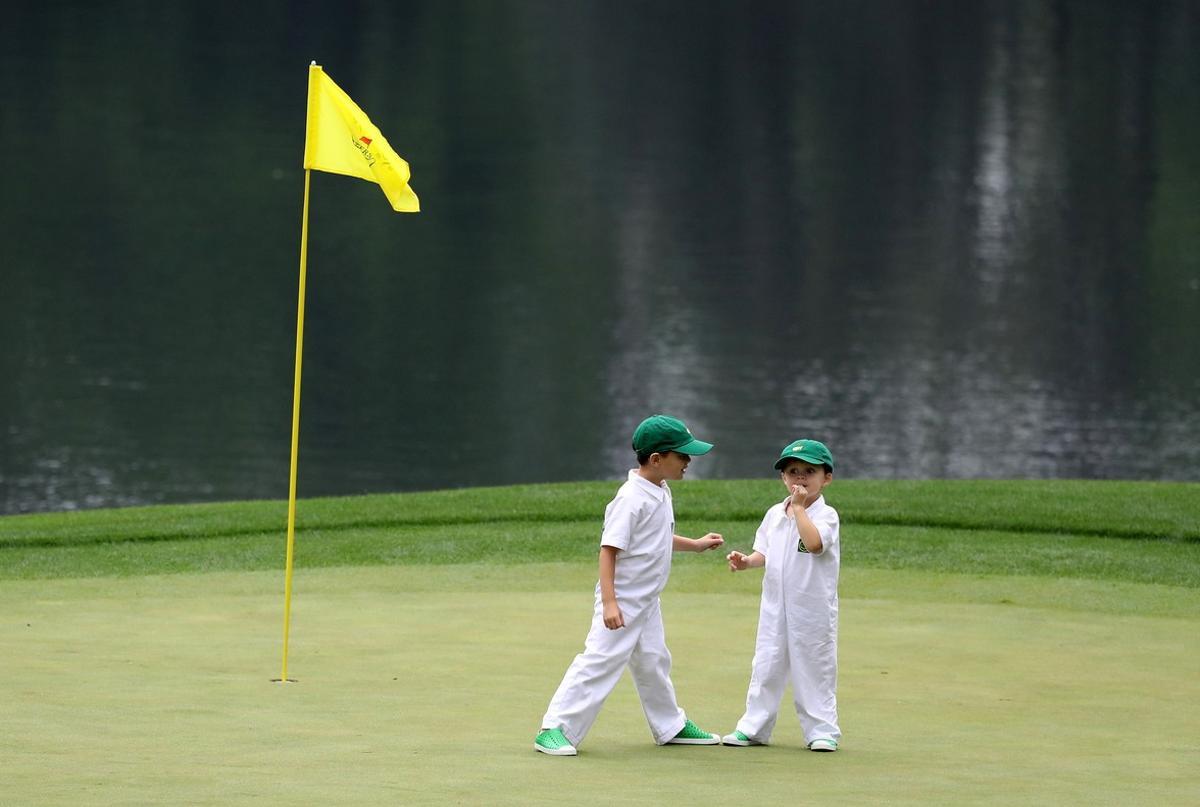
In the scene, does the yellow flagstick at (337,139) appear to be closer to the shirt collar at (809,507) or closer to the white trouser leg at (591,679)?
the white trouser leg at (591,679)

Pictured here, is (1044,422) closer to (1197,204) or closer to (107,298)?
(107,298)

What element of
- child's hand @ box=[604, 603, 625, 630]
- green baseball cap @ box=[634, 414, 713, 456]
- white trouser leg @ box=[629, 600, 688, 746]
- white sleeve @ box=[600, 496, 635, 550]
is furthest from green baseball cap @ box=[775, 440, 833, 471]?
child's hand @ box=[604, 603, 625, 630]

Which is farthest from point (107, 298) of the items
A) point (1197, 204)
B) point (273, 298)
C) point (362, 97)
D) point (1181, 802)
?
point (1181, 802)

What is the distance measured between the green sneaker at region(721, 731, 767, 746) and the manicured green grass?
0.13 meters

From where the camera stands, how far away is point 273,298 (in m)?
40.8

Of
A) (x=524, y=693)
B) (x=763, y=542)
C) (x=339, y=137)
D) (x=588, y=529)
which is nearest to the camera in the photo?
(x=763, y=542)

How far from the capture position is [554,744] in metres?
7.29

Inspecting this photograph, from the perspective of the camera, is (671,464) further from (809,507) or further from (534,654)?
(534,654)

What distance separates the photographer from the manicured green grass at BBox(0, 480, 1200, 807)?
22.2 feet

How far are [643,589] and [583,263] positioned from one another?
37786 mm

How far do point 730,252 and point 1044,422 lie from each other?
50.0ft

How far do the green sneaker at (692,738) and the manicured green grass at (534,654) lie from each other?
0.62 feet

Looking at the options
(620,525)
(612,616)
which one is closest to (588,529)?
(620,525)

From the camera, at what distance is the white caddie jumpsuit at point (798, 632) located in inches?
307
